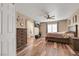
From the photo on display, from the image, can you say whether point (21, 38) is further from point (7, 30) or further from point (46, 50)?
point (46, 50)

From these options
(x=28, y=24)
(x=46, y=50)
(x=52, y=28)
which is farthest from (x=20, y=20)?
(x=46, y=50)

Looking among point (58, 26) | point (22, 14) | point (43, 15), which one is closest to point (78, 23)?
point (58, 26)

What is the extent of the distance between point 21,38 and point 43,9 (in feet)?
2.30

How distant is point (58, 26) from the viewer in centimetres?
261

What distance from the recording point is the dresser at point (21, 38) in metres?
2.54

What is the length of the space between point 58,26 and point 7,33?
1.00m

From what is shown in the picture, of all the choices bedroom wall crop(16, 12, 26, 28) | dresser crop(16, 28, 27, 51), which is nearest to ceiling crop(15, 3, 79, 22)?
bedroom wall crop(16, 12, 26, 28)

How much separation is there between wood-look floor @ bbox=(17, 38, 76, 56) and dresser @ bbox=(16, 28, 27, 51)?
0.10 meters

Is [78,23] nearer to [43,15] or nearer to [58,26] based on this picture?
[58,26]

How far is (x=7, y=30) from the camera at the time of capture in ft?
8.25

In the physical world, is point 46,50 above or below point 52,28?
below

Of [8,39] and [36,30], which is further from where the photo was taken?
[36,30]

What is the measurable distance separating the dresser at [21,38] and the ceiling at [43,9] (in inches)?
13.0

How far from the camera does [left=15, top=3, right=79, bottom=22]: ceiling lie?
2.50 metres
